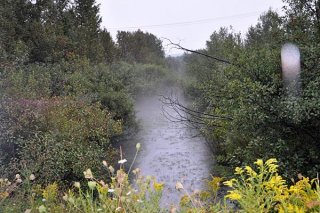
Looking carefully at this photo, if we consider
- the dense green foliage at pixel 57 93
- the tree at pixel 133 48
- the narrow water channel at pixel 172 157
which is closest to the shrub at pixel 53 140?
the dense green foliage at pixel 57 93

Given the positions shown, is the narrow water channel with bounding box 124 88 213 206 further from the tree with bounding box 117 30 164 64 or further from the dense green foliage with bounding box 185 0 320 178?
the tree with bounding box 117 30 164 64

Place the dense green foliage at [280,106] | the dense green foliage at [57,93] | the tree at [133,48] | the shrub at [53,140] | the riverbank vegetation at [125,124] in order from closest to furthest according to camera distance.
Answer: the riverbank vegetation at [125,124], the dense green foliage at [280,106], the shrub at [53,140], the dense green foliage at [57,93], the tree at [133,48]

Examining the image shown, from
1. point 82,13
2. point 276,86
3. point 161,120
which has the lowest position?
point 161,120

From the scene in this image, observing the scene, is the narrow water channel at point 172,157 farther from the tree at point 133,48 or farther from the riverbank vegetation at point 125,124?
the tree at point 133,48

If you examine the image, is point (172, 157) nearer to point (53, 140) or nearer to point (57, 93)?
point (57, 93)

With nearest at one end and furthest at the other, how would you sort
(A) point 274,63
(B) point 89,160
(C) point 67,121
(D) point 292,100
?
(D) point 292,100, (A) point 274,63, (B) point 89,160, (C) point 67,121

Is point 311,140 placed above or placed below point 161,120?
above

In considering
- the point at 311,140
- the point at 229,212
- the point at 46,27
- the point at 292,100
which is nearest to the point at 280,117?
the point at 292,100

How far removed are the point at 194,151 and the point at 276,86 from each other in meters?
10.3

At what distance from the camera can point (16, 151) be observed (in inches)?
385

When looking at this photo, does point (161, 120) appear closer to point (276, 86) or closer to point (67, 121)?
point (67, 121)

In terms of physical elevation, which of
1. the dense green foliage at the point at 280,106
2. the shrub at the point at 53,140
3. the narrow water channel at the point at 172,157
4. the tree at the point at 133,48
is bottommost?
the narrow water channel at the point at 172,157

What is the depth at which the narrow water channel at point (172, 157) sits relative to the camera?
438 inches

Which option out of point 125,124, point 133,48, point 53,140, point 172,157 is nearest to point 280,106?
point 53,140
